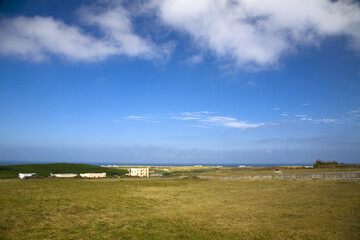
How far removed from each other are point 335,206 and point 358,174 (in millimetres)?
19921

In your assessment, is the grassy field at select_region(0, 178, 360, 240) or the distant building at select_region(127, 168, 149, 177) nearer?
the grassy field at select_region(0, 178, 360, 240)

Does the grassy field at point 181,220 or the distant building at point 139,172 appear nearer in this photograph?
the grassy field at point 181,220

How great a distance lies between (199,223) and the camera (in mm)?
11891

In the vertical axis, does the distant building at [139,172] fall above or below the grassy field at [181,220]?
below

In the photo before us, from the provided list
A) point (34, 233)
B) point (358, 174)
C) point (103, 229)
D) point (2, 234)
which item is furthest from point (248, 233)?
point (358, 174)

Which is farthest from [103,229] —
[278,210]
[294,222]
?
[278,210]

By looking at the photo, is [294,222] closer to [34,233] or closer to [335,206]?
[335,206]

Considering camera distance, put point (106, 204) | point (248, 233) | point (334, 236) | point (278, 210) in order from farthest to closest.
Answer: point (106, 204) → point (278, 210) → point (248, 233) → point (334, 236)

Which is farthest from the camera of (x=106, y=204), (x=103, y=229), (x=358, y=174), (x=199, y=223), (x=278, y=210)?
(x=358, y=174)

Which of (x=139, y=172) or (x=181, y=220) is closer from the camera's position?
(x=181, y=220)

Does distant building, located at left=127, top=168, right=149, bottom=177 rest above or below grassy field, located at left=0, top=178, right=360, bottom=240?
below

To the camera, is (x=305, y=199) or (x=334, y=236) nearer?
(x=334, y=236)

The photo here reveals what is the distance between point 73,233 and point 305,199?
16.6m

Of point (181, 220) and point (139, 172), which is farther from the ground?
point (181, 220)
